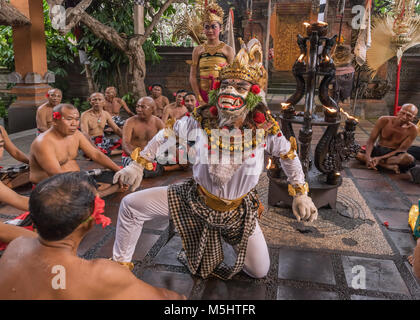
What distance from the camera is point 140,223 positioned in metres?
2.41

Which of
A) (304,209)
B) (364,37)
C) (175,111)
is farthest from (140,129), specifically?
(364,37)

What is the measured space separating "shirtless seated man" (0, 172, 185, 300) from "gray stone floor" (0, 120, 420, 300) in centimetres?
100

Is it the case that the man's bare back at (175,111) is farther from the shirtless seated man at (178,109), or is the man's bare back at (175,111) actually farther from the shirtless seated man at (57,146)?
the shirtless seated man at (57,146)

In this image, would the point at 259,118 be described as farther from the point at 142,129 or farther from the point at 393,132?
the point at 393,132

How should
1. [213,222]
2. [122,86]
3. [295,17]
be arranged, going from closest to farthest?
[213,222] → [122,86] → [295,17]

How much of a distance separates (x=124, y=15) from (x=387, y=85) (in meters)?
7.67

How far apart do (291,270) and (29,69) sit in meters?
7.84

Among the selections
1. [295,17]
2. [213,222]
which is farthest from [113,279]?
[295,17]

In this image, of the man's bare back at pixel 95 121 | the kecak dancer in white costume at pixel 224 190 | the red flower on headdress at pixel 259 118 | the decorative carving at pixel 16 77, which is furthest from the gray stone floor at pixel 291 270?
the decorative carving at pixel 16 77

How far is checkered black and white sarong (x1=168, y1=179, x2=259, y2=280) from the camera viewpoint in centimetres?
232

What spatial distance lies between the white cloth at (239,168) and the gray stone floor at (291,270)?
26.9 inches

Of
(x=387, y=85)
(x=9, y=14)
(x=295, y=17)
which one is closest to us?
(x=9, y=14)

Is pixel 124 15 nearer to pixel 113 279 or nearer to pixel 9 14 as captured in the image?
pixel 9 14

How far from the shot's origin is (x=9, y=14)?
7152 millimetres
